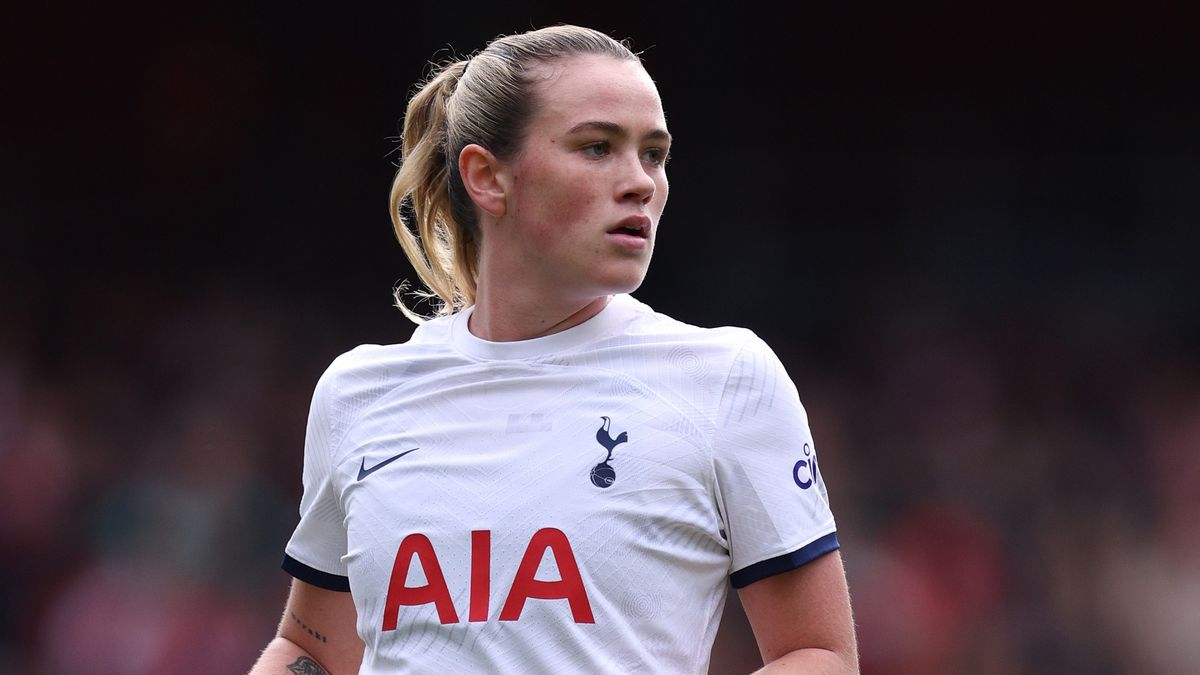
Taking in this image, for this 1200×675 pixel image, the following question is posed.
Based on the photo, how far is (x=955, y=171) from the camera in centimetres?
860

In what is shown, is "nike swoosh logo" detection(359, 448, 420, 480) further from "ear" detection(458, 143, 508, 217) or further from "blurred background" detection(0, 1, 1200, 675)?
"blurred background" detection(0, 1, 1200, 675)

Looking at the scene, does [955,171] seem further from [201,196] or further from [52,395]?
[52,395]

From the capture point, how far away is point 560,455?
240 cm

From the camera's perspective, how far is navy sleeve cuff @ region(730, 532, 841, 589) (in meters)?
2.31

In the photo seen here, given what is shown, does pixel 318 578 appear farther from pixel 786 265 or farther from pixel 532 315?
pixel 786 265

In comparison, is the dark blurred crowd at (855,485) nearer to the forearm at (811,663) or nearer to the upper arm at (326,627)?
the upper arm at (326,627)

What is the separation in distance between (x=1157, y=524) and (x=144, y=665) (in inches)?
187

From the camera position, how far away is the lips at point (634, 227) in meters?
2.45

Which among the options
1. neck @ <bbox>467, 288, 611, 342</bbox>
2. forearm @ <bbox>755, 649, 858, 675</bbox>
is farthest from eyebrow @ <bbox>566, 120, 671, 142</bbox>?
forearm @ <bbox>755, 649, 858, 675</bbox>

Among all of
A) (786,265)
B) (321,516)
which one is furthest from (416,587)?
(786,265)

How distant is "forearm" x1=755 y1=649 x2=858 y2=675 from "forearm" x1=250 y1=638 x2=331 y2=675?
2.77ft

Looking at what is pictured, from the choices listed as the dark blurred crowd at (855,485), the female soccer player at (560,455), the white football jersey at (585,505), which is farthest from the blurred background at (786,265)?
the white football jersey at (585,505)

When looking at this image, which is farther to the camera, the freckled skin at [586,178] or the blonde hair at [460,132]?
the blonde hair at [460,132]

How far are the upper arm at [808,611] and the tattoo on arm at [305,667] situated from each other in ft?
2.69
